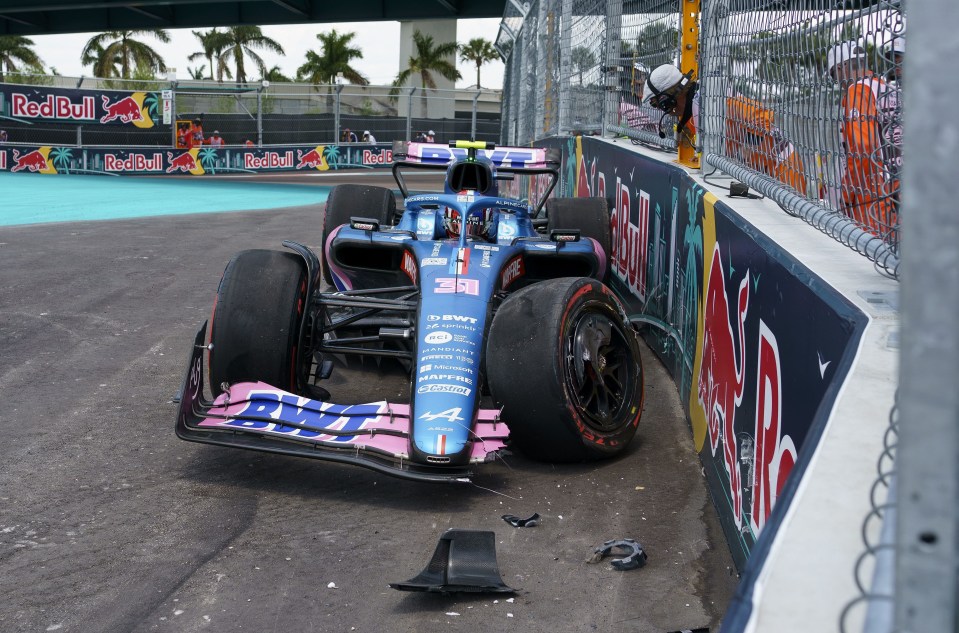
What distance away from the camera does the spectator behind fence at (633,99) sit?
786 cm

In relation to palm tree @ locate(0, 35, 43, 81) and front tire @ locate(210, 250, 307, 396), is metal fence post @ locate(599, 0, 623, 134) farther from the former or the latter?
palm tree @ locate(0, 35, 43, 81)

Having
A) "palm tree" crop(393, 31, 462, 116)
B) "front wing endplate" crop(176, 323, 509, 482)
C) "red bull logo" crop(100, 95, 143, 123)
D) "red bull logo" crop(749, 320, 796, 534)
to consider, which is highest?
"palm tree" crop(393, 31, 462, 116)

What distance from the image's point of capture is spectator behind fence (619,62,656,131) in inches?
310

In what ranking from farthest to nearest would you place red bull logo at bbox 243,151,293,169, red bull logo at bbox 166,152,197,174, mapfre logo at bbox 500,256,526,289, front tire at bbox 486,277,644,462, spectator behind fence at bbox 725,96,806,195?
red bull logo at bbox 243,151,293,169 < red bull logo at bbox 166,152,197,174 < mapfre logo at bbox 500,256,526,289 < front tire at bbox 486,277,644,462 < spectator behind fence at bbox 725,96,806,195

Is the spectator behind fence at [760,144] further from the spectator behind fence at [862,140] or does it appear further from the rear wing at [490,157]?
the rear wing at [490,157]

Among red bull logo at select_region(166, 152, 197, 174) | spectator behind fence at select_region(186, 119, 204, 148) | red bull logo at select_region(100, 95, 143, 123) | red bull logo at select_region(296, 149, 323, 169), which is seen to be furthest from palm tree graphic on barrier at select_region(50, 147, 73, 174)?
red bull logo at select_region(296, 149, 323, 169)

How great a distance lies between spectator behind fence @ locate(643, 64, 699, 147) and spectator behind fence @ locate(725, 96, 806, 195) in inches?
35.7

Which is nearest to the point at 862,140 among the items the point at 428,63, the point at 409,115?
the point at 409,115

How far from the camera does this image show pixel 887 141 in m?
2.83

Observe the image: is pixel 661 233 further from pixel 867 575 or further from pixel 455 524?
pixel 867 575

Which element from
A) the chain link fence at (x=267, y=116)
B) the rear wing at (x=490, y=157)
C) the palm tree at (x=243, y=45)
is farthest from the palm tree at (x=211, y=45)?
the rear wing at (x=490, y=157)

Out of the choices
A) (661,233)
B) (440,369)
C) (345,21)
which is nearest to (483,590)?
(440,369)

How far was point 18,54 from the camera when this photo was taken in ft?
204

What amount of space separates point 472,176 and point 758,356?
371 cm
